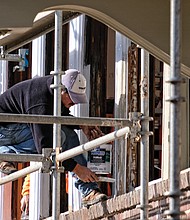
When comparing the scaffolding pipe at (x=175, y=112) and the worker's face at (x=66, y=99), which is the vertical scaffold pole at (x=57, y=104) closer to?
the worker's face at (x=66, y=99)

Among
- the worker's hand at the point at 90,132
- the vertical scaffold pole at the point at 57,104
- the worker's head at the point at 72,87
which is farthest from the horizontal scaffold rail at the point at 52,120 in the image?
the worker's hand at the point at 90,132

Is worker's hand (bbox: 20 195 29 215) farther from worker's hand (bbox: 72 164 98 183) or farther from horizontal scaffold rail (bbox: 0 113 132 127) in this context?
horizontal scaffold rail (bbox: 0 113 132 127)

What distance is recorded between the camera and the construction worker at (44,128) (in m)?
6.73

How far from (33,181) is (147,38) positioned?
3.21 meters

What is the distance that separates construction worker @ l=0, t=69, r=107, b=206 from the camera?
22.1ft

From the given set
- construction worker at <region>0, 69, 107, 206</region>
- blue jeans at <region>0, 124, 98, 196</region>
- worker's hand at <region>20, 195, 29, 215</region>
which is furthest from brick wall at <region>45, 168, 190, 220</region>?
worker's hand at <region>20, 195, 29, 215</region>

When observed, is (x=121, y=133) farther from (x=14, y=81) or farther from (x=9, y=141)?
(x=14, y=81)

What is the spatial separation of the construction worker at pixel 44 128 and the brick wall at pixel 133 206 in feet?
0.26

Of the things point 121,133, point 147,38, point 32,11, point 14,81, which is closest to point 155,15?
point 147,38

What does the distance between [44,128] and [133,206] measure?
856mm

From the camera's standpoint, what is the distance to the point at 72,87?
22.9 ft

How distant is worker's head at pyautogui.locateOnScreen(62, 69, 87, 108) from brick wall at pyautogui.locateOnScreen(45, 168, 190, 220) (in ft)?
2.17

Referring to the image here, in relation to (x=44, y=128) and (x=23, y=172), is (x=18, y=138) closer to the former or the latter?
(x=44, y=128)

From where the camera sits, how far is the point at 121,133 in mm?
6023
